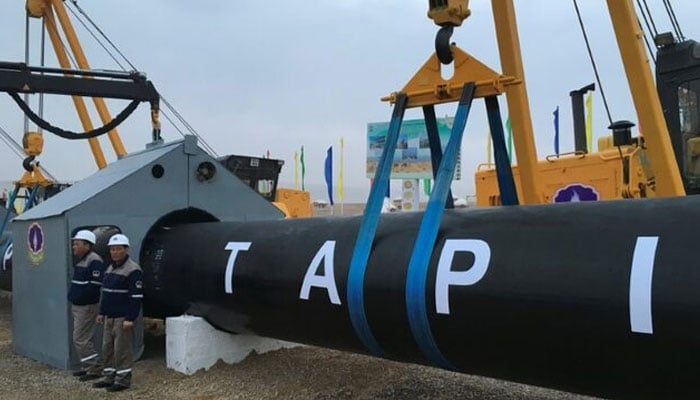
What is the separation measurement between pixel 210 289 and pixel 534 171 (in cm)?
302

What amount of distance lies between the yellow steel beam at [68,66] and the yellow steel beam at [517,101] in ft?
42.1

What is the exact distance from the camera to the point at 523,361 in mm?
3639

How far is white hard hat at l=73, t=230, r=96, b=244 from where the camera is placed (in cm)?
609

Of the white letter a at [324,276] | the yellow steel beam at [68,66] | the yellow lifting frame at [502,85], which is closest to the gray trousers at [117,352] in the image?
the white letter a at [324,276]

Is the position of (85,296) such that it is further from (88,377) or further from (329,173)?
(329,173)

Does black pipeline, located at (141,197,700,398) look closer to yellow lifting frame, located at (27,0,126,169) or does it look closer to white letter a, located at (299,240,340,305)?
white letter a, located at (299,240,340,305)

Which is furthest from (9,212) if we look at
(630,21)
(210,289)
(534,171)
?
(630,21)

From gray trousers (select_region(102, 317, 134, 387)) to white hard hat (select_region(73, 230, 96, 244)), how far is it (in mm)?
733

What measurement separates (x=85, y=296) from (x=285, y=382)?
1844 millimetres

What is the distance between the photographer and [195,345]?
20.2ft

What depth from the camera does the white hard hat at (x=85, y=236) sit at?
6.09m

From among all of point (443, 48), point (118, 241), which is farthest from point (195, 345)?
point (443, 48)

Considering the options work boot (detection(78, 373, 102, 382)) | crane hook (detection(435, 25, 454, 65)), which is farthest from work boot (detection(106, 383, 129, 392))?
crane hook (detection(435, 25, 454, 65))

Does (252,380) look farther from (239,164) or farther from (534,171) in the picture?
(239,164)
